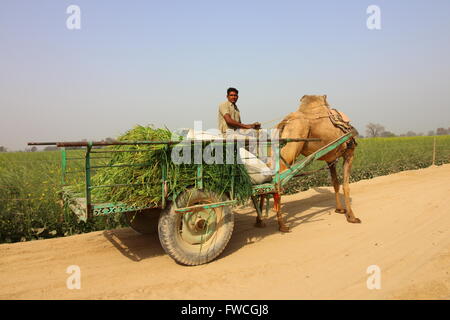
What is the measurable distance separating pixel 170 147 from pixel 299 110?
3254mm

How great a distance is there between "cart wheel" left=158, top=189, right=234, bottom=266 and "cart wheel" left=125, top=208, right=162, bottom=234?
0.95m

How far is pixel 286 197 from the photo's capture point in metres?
8.35

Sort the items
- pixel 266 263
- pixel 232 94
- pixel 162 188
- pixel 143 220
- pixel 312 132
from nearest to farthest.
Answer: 1. pixel 162 188
2. pixel 266 263
3. pixel 143 220
4. pixel 232 94
5. pixel 312 132

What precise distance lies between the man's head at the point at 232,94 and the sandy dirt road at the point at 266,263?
2.23 metres

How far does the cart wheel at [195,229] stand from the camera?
3834mm

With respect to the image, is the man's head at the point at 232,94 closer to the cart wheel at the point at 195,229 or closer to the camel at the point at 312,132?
the camel at the point at 312,132

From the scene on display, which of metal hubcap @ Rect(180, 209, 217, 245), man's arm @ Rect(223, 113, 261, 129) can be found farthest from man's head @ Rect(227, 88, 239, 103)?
metal hubcap @ Rect(180, 209, 217, 245)

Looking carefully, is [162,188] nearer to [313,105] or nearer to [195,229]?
[195,229]

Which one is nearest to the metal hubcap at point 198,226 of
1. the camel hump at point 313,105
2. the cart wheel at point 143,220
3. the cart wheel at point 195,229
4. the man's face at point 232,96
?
the cart wheel at point 195,229

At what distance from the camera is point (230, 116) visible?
16.8 feet

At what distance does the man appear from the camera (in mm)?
5059

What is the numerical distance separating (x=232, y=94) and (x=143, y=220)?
242 centimetres

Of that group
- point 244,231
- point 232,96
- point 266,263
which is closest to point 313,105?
point 232,96

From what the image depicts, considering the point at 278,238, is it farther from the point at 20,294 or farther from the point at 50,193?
the point at 50,193
